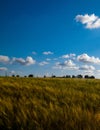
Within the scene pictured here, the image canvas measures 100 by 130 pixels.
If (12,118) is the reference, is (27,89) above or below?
above

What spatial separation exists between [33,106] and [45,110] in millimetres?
571

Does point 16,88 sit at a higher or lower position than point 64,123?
higher

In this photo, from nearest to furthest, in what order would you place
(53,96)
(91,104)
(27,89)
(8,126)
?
(8,126), (91,104), (53,96), (27,89)

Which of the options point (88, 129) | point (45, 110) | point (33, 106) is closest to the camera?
point (88, 129)

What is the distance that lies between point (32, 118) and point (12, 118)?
390mm

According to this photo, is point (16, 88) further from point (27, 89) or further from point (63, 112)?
point (63, 112)

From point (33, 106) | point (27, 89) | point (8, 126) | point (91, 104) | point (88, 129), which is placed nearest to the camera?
point (88, 129)

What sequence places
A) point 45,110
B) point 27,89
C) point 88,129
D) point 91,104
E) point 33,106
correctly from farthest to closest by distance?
point 27,89 < point 91,104 < point 33,106 < point 45,110 < point 88,129

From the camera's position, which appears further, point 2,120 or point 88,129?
point 2,120

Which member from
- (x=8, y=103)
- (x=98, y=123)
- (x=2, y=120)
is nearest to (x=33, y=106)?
(x=8, y=103)

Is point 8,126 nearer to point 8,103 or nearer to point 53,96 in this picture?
point 8,103

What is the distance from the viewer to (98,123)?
4555 millimetres

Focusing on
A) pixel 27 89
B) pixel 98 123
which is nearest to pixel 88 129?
pixel 98 123

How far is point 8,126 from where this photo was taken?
467cm
